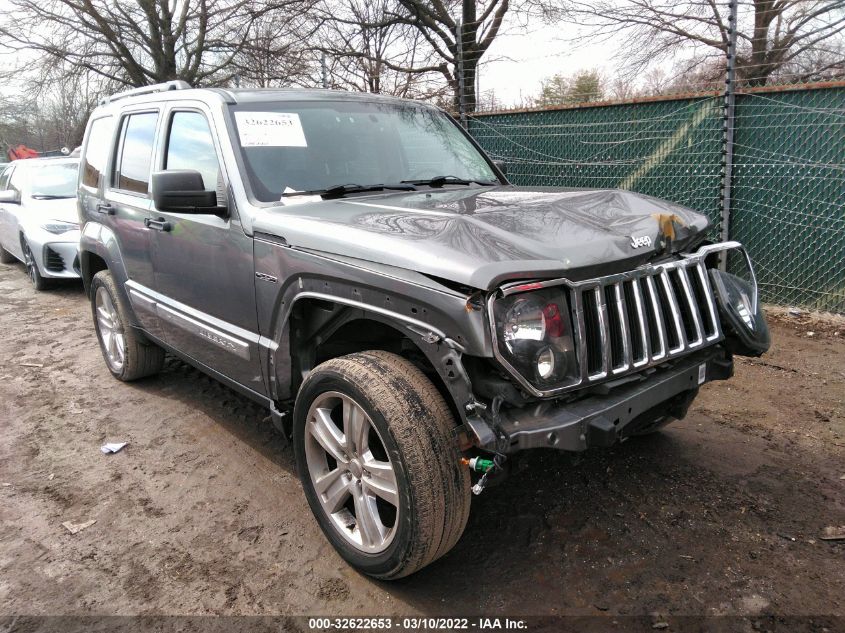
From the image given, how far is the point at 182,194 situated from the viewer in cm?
302

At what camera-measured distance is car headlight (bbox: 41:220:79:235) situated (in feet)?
27.8

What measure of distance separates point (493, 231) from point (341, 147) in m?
1.43

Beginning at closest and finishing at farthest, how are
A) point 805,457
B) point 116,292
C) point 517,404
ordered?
point 517,404, point 805,457, point 116,292

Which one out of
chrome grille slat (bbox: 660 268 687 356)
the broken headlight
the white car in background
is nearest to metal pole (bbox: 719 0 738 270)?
the broken headlight

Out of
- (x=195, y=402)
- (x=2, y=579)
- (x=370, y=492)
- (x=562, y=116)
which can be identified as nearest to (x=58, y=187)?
(x=195, y=402)

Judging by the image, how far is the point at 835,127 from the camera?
557 centimetres

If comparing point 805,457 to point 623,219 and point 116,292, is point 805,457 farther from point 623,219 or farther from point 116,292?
point 116,292

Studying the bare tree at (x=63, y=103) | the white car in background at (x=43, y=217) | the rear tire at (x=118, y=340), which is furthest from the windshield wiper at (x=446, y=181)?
the bare tree at (x=63, y=103)

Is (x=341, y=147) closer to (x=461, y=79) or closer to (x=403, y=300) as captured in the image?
(x=403, y=300)

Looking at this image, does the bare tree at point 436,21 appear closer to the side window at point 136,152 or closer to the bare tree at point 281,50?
the bare tree at point 281,50

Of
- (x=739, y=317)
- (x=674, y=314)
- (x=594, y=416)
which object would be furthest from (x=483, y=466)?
(x=739, y=317)

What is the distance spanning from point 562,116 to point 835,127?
288 cm

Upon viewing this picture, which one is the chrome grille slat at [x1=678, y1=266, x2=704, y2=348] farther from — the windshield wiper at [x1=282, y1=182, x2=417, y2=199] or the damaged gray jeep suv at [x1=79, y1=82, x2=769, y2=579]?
the windshield wiper at [x1=282, y1=182, x2=417, y2=199]

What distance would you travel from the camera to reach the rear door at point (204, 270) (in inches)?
125
